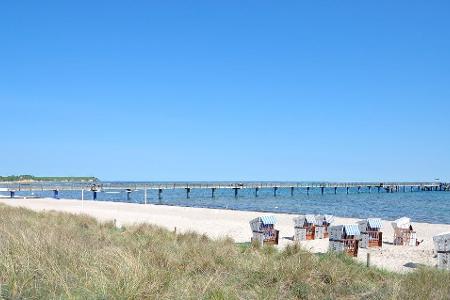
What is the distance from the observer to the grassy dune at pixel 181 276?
→ 5.56m

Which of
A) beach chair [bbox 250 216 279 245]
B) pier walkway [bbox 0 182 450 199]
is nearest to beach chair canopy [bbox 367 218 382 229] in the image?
beach chair [bbox 250 216 279 245]

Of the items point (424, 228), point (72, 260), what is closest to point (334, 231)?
point (72, 260)

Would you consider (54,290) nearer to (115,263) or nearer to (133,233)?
(115,263)

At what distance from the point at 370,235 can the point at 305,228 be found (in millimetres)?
2481

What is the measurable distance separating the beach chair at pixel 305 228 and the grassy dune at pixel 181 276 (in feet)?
29.4

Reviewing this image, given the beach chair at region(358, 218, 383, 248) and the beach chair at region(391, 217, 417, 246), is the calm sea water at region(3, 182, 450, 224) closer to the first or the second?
the beach chair at region(391, 217, 417, 246)

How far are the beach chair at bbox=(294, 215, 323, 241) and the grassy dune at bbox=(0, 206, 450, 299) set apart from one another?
8953 mm

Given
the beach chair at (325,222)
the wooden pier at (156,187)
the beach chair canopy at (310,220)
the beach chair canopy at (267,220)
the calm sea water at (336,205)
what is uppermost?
the beach chair canopy at (267,220)

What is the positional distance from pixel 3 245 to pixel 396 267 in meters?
8.76

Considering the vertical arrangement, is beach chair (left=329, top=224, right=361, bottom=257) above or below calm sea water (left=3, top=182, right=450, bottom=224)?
above

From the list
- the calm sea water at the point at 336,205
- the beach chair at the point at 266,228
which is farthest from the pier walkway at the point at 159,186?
the beach chair at the point at 266,228

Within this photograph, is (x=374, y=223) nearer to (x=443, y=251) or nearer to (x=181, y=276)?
(x=443, y=251)

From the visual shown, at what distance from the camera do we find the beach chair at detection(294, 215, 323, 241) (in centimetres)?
1780

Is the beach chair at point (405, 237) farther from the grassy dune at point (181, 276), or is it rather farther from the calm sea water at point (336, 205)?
the calm sea water at point (336, 205)
